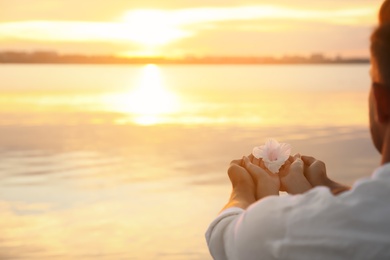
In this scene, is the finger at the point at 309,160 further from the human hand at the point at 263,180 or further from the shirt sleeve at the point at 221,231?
the shirt sleeve at the point at 221,231

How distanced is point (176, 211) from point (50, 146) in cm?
392

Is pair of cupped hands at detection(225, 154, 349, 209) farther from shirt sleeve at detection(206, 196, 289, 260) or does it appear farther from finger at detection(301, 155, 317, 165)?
shirt sleeve at detection(206, 196, 289, 260)

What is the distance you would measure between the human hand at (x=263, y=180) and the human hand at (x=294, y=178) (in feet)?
0.07

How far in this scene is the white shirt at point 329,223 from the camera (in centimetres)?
125

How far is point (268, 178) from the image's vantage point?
1.55m

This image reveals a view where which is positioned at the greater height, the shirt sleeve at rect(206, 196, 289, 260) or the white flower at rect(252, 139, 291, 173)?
the white flower at rect(252, 139, 291, 173)

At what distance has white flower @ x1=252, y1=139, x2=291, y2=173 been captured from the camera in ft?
5.32

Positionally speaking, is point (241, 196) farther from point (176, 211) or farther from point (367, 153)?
point (367, 153)

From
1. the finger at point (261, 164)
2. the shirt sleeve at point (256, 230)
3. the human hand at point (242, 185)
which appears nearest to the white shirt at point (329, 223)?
the shirt sleeve at point (256, 230)

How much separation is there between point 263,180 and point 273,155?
109mm

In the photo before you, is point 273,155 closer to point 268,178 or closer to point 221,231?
point 268,178

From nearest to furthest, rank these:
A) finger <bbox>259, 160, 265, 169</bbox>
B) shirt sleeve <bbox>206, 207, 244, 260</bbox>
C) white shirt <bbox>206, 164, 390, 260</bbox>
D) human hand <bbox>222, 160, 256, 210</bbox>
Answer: white shirt <bbox>206, 164, 390, 260</bbox> → shirt sleeve <bbox>206, 207, 244, 260</bbox> → human hand <bbox>222, 160, 256, 210</bbox> → finger <bbox>259, 160, 265, 169</bbox>

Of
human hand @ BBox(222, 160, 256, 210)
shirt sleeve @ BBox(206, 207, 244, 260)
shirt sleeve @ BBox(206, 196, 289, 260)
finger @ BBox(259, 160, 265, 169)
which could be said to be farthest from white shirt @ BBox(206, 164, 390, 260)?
finger @ BBox(259, 160, 265, 169)

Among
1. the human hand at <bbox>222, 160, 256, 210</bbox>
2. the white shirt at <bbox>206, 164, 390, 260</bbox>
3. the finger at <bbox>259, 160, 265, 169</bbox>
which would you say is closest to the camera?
the white shirt at <bbox>206, 164, 390, 260</bbox>
